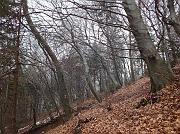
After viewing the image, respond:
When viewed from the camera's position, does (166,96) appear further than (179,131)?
Yes

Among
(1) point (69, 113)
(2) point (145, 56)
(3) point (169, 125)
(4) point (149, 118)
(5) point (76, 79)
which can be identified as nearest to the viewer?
(3) point (169, 125)

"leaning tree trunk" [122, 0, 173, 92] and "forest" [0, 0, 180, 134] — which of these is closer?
"forest" [0, 0, 180, 134]

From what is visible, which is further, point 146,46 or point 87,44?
point 87,44

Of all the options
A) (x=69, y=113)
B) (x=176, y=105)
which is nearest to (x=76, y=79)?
(x=69, y=113)

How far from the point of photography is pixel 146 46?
14.4ft

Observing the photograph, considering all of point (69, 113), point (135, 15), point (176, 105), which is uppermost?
point (135, 15)

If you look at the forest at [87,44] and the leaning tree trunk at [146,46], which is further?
the leaning tree trunk at [146,46]

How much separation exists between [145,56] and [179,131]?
2.12 m

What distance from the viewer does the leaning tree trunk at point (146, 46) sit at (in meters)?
4.25

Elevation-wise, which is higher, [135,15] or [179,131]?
[135,15]

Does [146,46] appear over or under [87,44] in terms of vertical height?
under

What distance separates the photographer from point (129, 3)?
421cm

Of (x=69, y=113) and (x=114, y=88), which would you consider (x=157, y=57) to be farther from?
→ (x=114, y=88)

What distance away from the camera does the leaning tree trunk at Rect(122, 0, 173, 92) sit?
425 centimetres
